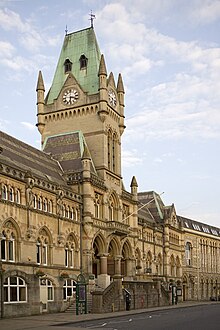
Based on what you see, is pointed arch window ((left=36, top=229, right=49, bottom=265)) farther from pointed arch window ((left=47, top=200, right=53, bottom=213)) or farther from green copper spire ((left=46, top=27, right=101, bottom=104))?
green copper spire ((left=46, top=27, right=101, bottom=104))

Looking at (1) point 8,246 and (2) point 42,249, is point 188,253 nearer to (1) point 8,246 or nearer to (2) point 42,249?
(2) point 42,249

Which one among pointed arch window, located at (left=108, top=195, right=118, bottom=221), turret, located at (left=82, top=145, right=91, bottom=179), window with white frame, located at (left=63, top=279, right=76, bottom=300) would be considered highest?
turret, located at (left=82, top=145, right=91, bottom=179)

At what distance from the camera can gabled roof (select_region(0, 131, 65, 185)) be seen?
5181 centimetres

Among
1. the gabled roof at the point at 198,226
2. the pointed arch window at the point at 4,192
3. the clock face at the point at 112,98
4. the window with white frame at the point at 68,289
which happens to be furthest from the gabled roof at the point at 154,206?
the pointed arch window at the point at 4,192

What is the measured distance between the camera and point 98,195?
6356 cm

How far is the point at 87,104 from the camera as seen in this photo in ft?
223

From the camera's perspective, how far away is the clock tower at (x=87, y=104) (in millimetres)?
67000

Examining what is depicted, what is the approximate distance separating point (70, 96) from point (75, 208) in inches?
685

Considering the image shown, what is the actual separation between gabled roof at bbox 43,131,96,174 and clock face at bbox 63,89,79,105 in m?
4.50

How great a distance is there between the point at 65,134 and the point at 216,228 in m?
81.1

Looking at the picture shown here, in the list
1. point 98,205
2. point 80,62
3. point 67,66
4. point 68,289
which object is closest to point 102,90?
point 80,62

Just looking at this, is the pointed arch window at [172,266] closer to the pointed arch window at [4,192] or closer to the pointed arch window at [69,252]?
the pointed arch window at [69,252]

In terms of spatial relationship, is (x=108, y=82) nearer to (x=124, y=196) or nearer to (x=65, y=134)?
(x=65, y=134)

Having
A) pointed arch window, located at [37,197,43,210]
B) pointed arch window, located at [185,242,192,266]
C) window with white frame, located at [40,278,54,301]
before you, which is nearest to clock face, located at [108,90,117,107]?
pointed arch window, located at [37,197,43,210]
